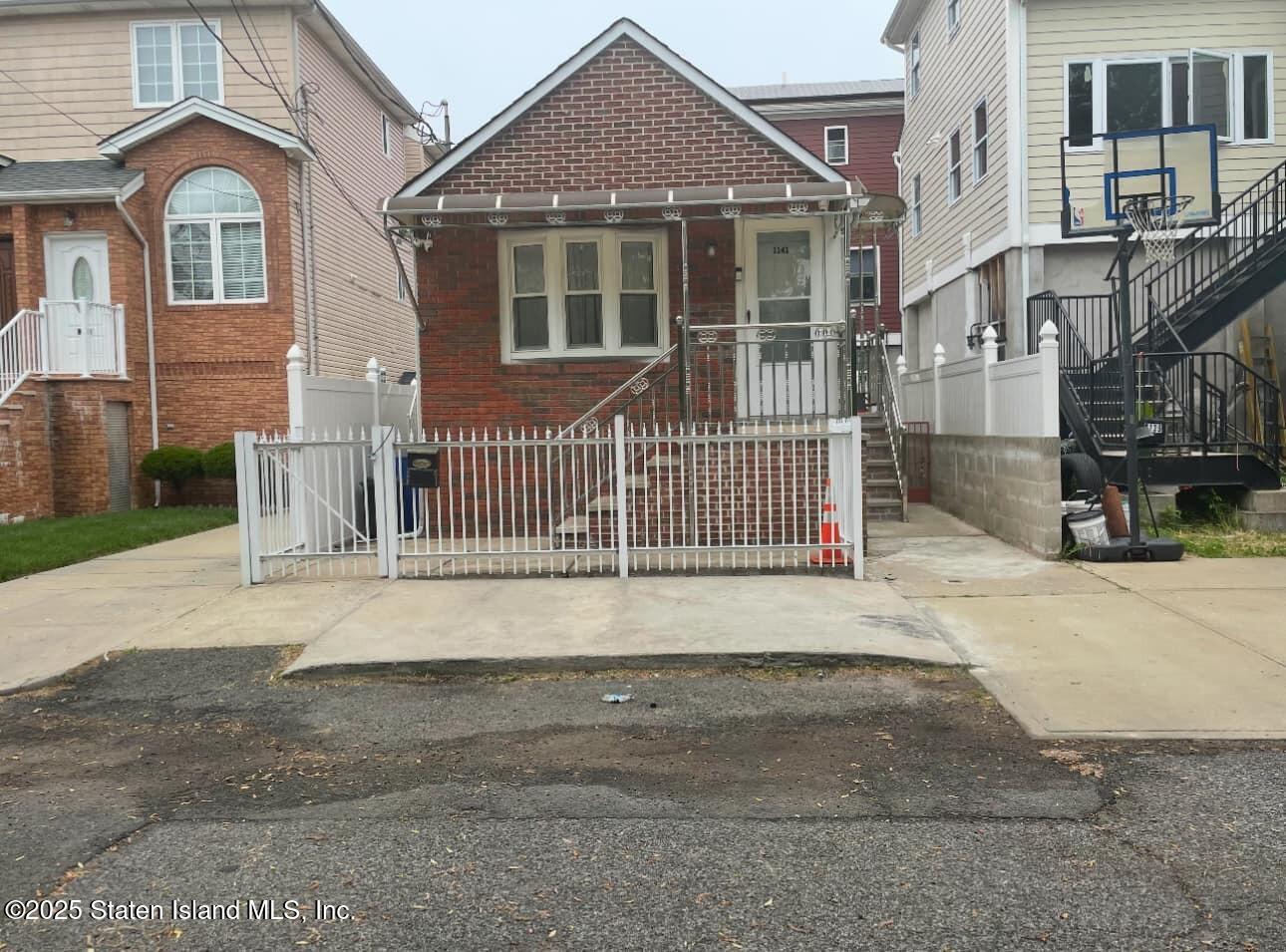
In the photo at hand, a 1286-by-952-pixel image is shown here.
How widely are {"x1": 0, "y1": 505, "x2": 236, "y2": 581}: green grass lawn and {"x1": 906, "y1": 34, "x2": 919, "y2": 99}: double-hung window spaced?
628 inches

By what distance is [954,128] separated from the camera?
18.6 metres

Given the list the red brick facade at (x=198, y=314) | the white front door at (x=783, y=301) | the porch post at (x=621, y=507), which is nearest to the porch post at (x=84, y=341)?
the red brick facade at (x=198, y=314)

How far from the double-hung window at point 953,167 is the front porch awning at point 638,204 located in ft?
26.4

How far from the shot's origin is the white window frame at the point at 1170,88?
14930 mm

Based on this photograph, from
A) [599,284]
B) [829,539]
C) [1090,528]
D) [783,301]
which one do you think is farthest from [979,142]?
[829,539]

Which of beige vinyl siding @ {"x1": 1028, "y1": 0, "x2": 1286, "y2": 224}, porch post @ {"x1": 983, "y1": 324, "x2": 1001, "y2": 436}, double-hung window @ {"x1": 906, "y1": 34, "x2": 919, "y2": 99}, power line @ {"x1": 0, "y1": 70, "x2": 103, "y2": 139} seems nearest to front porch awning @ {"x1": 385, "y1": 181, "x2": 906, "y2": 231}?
porch post @ {"x1": 983, "y1": 324, "x2": 1001, "y2": 436}

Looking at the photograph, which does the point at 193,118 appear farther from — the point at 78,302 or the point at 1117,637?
the point at 1117,637

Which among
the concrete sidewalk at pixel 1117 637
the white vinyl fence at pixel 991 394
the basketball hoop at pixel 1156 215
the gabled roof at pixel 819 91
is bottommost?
the concrete sidewalk at pixel 1117 637

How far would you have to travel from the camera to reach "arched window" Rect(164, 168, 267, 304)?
17.3 m

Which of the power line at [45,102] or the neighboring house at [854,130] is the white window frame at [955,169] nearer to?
the neighboring house at [854,130]

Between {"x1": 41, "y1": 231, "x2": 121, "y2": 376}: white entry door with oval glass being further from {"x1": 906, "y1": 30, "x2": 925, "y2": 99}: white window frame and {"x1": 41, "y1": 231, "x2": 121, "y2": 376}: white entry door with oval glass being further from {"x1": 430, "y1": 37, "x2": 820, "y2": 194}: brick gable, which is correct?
{"x1": 906, "y1": 30, "x2": 925, "y2": 99}: white window frame

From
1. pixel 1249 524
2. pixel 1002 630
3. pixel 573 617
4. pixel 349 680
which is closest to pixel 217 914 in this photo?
pixel 349 680

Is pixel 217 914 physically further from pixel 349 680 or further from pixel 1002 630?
pixel 1002 630

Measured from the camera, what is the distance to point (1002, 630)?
7109 mm
